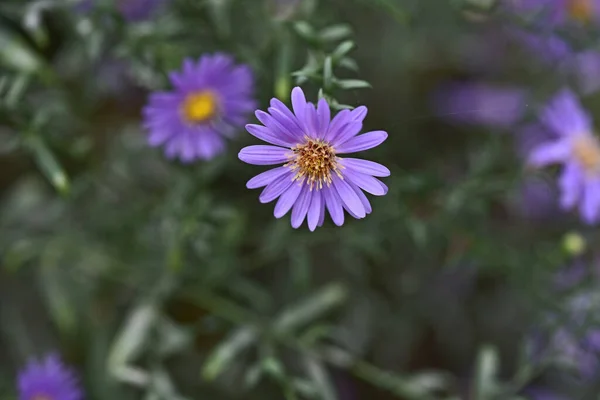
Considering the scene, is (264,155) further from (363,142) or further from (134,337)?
(134,337)

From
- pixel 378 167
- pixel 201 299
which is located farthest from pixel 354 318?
pixel 378 167

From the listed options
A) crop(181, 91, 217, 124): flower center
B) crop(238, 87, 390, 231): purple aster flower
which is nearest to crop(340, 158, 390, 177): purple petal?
crop(238, 87, 390, 231): purple aster flower

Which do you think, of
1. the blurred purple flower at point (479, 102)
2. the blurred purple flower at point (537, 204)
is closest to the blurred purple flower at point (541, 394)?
the blurred purple flower at point (537, 204)

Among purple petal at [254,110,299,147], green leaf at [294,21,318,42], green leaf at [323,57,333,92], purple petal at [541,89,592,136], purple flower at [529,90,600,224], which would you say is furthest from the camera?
purple petal at [541,89,592,136]

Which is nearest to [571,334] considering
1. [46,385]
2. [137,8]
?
[46,385]

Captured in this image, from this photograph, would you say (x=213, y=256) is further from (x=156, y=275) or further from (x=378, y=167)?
(x=378, y=167)

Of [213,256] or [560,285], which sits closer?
[213,256]

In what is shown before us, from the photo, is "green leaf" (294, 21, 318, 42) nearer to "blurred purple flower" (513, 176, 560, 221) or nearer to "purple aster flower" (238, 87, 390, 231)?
"purple aster flower" (238, 87, 390, 231)
